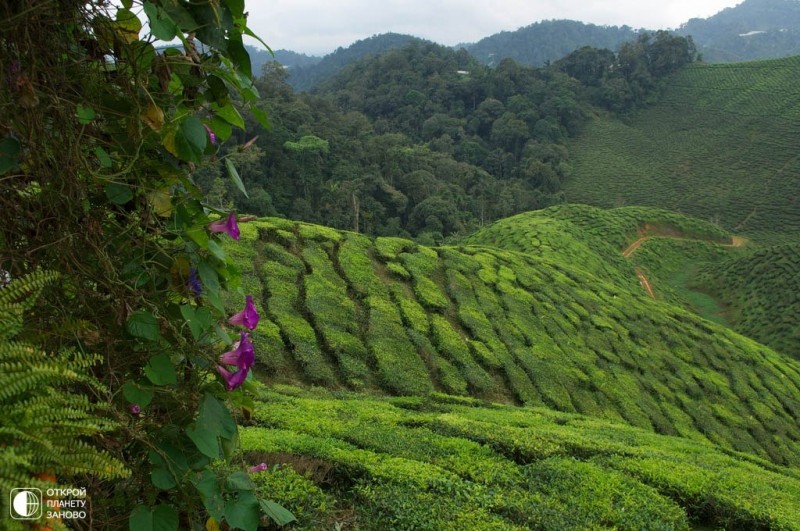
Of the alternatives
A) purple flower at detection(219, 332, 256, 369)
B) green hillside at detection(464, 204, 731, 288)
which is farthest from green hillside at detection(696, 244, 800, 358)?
purple flower at detection(219, 332, 256, 369)

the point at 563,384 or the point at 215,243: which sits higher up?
the point at 215,243

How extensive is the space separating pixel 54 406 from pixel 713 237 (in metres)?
41.4

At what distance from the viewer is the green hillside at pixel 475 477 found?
11.1 ft

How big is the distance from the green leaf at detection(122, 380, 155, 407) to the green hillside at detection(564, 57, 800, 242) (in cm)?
4719

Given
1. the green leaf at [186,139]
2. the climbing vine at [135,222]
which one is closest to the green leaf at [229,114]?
Answer: the climbing vine at [135,222]

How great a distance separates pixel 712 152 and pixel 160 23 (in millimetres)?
63492

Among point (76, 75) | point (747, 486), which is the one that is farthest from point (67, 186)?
point (747, 486)

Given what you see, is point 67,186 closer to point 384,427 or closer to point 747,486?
point 384,427

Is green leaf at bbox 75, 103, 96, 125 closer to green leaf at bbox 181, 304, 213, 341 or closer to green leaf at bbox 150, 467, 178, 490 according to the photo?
green leaf at bbox 181, 304, 213, 341

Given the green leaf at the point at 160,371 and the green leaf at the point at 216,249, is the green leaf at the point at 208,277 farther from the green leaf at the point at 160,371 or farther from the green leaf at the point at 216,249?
the green leaf at the point at 160,371

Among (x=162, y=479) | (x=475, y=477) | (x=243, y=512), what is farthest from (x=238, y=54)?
(x=475, y=477)

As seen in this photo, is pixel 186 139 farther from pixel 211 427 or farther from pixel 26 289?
pixel 211 427

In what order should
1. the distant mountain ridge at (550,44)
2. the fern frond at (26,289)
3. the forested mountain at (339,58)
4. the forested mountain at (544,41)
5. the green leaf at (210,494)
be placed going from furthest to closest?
1. the forested mountain at (544,41)
2. the distant mountain ridge at (550,44)
3. the forested mountain at (339,58)
4. the green leaf at (210,494)
5. the fern frond at (26,289)

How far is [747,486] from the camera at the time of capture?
219 inches
